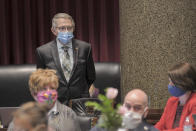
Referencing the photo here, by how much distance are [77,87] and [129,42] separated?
0.87 metres

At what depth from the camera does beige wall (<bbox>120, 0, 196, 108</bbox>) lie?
4.98 meters

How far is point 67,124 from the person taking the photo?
142 inches

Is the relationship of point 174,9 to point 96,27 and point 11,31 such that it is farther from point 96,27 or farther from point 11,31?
point 11,31

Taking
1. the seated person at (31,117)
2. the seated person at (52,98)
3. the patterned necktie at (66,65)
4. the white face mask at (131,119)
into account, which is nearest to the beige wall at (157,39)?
the patterned necktie at (66,65)

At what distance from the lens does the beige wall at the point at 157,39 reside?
16.4ft

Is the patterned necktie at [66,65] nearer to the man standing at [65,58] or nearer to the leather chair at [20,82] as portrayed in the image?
the man standing at [65,58]

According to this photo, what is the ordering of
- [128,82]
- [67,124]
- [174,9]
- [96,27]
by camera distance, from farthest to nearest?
[96,27], [128,82], [174,9], [67,124]

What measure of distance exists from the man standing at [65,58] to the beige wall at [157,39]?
0.67 metres

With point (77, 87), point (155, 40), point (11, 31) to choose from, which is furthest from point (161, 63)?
point (11, 31)

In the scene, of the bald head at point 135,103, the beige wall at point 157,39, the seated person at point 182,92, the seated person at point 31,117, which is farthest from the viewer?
the beige wall at point 157,39

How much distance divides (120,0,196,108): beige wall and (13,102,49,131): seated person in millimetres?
2819

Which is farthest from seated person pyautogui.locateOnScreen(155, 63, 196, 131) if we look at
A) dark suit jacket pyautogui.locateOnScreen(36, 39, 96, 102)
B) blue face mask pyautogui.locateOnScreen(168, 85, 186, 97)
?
dark suit jacket pyautogui.locateOnScreen(36, 39, 96, 102)

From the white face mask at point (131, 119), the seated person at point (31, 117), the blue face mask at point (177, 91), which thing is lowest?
the blue face mask at point (177, 91)

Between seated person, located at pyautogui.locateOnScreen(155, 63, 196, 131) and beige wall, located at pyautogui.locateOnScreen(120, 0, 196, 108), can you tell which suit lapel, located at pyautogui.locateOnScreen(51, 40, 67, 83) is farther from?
seated person, located at pyautogui.locateOnScreen(155, 63, 196, 131)
